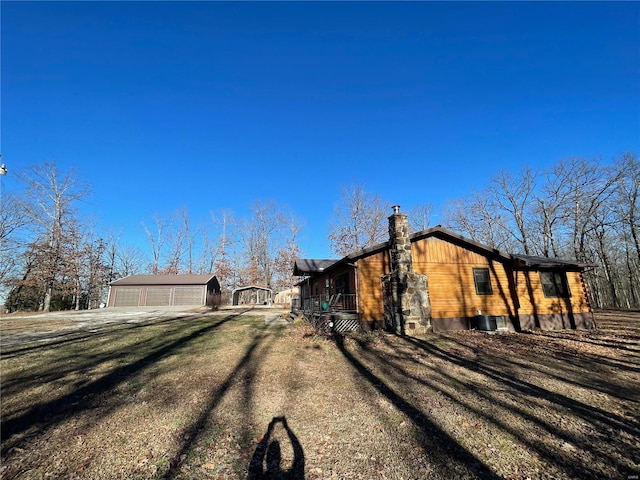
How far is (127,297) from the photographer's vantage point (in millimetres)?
32281

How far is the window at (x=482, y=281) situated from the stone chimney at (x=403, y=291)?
3.35 meters

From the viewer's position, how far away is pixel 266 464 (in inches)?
135

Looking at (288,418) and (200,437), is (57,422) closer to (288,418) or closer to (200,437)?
(200,437)

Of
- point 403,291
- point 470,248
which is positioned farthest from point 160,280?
point 470,248

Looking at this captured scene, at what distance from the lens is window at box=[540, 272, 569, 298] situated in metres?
14.1

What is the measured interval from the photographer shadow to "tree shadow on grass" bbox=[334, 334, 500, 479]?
5.35 ft

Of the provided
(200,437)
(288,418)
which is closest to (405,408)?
(288,418)

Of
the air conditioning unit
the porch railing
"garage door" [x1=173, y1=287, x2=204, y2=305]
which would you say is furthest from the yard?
"garage door" [x1=173, y1=287, x2=204, y2=305]

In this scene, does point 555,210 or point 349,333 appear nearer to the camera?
point 349,333

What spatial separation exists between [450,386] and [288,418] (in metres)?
3.56

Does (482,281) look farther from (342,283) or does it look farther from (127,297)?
(127,297)

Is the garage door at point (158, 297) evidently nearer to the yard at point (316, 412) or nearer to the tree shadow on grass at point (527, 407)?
the yard at point (316, 412)

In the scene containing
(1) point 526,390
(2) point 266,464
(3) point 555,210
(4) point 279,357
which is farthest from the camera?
(3) point 555,210

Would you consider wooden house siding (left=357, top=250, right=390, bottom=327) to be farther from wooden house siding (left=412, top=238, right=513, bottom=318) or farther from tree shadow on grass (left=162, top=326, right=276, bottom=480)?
tree shadow on grass (left=162, top=326, right=276, bottom=480)
